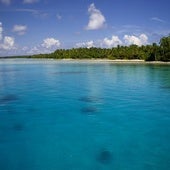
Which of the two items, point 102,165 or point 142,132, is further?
point 142,132

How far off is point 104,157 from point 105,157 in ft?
0.15

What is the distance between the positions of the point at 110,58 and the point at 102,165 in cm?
12788

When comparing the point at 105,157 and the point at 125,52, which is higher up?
the point at 125,52

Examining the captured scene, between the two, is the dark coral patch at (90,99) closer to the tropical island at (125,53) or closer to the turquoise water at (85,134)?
the turquoise water at (85,134)

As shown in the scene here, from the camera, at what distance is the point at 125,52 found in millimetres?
117625

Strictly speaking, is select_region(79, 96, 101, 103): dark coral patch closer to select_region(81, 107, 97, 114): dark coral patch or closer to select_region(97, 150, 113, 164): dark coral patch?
select_region(81, 107, 97, 114): dark coral patch

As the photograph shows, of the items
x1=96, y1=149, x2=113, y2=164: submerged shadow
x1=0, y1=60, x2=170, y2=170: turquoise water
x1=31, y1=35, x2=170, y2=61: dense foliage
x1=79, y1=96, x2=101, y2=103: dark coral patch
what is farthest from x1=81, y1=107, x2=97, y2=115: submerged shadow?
x1=31, y1=35, x2=170, y2=61: dense foliage

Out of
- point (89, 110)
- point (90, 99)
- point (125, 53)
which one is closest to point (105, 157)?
point (89, 110)

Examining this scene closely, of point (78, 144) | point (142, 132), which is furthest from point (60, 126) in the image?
point (142, 132)

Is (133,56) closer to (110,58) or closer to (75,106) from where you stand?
(110,58)

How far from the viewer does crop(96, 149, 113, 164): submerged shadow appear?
964 cm

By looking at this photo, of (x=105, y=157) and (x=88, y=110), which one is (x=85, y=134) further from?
(x=88, y=110)

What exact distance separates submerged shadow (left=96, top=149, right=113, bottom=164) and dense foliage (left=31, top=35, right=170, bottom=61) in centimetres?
7574

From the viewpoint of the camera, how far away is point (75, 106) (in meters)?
19.3
